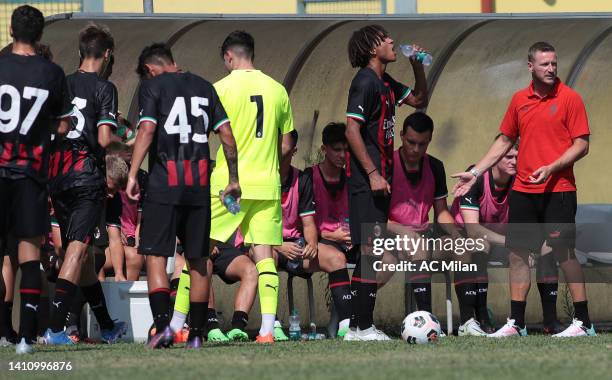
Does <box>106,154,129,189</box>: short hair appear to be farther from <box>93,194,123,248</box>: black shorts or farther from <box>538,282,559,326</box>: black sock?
<box>538,282,559,326</box>: black sock

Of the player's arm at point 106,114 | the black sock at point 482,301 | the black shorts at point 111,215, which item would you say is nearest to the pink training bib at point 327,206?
the black sock at point 482,301

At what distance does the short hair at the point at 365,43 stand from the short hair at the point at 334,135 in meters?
0.94

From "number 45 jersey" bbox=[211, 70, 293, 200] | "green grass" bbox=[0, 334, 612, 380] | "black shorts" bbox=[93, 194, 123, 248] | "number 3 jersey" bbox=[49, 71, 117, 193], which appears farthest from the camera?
"black shorts" bbox=[93, 194, 123, 248]

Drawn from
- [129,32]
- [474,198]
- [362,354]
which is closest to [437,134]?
[474,198]

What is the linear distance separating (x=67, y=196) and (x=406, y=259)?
102 inches

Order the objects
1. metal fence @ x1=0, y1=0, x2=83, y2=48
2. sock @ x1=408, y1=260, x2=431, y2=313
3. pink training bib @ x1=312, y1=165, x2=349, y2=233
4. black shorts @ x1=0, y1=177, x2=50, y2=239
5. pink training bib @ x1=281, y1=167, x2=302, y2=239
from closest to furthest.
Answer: black shorts @ x1=0, y1=177, x2=50, y2=239 < sock @ x1=408, y1=260, x2=431, y2=313 < pink training bib @ x1=281, y1=167, x2=302, y2=239 < pink training bib @ x1=312, y1=165, x2=349, y2=233 < metal fence @ x1=0, y1=0, x2=83, y2=48

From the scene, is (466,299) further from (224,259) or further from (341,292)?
(224,259)

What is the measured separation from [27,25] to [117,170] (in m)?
2.70

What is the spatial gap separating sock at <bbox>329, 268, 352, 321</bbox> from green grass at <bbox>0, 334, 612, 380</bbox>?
44.9 inches

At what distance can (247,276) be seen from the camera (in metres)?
10.1

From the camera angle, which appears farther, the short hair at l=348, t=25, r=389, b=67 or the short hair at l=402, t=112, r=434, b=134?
the short hair at l=402, t=112, r=434, b=134

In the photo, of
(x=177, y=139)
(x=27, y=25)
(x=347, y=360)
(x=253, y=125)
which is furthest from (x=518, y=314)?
(x=27, y=25)

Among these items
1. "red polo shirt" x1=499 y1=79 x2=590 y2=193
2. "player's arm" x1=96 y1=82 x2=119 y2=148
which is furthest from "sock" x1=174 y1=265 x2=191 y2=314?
"red polo shirt" x1=499 y1=79 x2=590 y2=193

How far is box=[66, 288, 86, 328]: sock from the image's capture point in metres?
10.4
